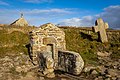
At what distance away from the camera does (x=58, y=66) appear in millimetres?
15008

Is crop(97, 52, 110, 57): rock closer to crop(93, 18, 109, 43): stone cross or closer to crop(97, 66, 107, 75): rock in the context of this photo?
crop(93, 18, 109, 43): stone cross

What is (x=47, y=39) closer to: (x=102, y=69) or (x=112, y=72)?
(x=102, y=69)

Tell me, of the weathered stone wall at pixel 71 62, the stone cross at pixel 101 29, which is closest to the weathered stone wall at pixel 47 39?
the weathered stone wall at pixel 71 62

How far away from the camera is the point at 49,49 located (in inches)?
637

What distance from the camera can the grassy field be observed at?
1681 centimetres

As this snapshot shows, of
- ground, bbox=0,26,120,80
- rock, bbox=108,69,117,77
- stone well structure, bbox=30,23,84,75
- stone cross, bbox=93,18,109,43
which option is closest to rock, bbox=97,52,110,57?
ground, bbox=0,26,120,80

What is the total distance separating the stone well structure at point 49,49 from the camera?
14.3 meters

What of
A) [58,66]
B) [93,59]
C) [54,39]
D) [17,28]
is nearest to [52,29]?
[54,39]

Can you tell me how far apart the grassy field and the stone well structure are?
1.42m

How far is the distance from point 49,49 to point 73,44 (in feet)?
11.5

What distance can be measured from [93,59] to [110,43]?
3.42 m

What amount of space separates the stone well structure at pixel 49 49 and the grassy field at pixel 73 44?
1.42 meters

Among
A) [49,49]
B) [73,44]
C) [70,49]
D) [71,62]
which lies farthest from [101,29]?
[71,62]

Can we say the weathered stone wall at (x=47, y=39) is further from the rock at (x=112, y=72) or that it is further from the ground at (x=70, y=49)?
the rock at (x=112, y=72)
